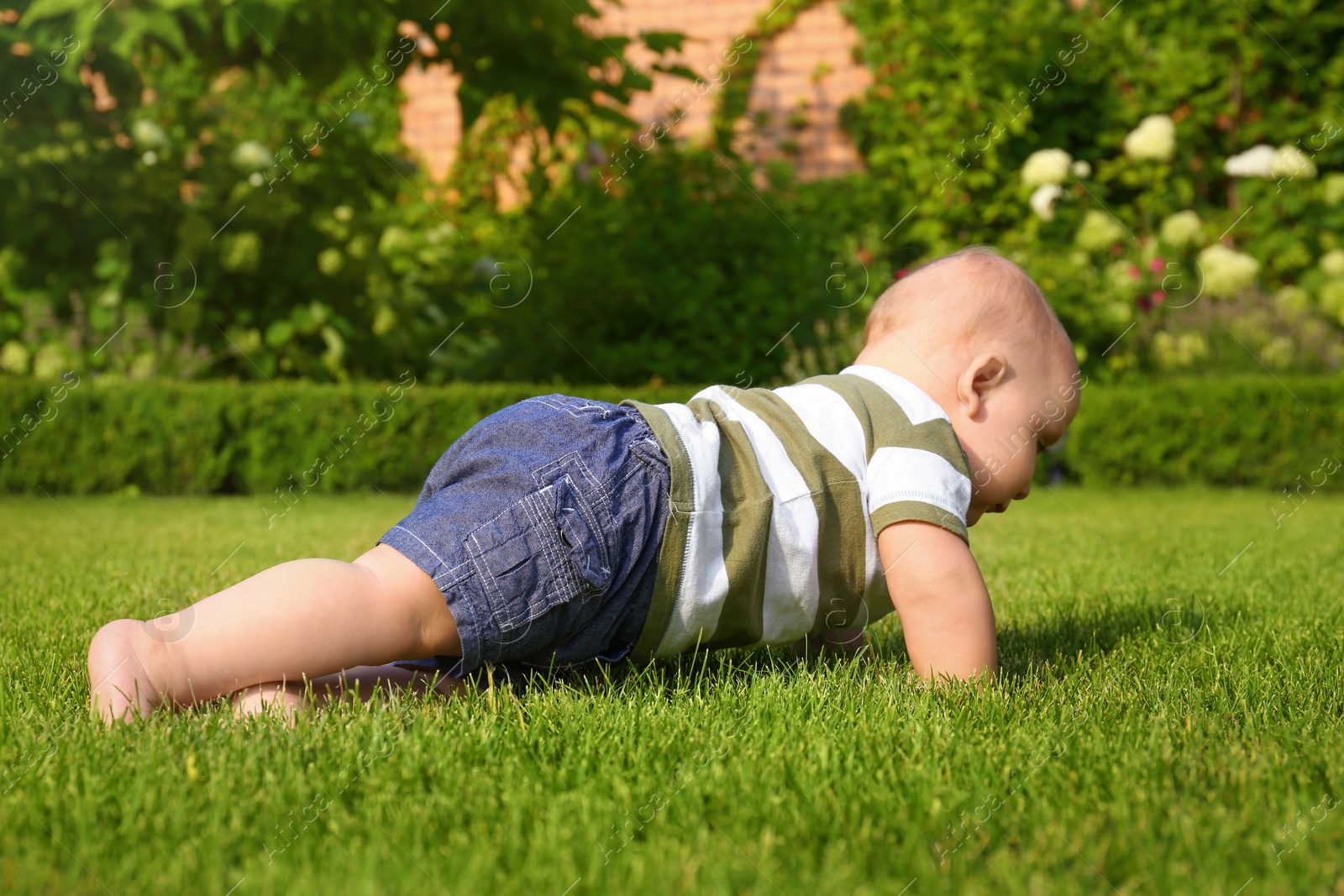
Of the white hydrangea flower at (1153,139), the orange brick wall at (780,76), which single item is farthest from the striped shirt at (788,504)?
the orange brick wall at (780,76)

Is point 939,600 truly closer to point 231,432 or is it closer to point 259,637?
point 259,637

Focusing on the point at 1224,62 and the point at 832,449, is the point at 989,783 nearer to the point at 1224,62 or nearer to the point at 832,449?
the point at 832,449

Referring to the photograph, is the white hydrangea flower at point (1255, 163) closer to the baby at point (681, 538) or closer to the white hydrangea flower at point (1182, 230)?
the white hydrangea flower at point (1182, 230)

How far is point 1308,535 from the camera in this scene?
4.02 meters

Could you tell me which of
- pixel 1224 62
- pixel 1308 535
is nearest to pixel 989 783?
pixel 1308 535

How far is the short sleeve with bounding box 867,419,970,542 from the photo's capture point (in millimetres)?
1829

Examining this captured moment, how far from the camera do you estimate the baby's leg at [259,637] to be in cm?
160

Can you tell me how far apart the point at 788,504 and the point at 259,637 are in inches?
34.9

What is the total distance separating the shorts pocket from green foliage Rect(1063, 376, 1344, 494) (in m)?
4.58

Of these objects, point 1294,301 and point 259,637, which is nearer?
point 259,637

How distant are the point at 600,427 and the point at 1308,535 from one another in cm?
330

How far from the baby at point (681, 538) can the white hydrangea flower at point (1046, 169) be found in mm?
5426

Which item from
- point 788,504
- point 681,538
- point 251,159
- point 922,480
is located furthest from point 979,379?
point 251,159

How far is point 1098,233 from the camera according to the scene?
22.5 feet
